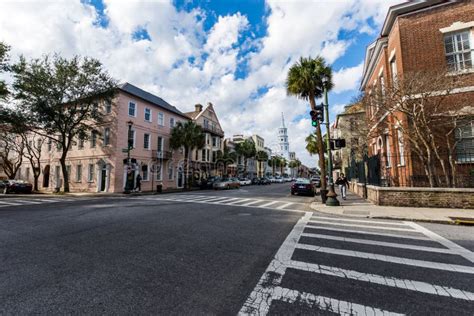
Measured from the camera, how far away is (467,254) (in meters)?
4.53

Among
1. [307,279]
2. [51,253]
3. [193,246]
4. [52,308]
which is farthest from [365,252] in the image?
[51,253]

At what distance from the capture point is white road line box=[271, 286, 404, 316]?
8.46 ft

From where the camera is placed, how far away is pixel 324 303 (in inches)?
109

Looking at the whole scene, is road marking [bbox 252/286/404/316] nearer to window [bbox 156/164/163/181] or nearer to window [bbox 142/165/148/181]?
window [bbox 142/165/148/181]

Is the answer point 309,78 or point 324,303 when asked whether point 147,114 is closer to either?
point 309,78

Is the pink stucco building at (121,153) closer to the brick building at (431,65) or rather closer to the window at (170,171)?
the window at (170,171)

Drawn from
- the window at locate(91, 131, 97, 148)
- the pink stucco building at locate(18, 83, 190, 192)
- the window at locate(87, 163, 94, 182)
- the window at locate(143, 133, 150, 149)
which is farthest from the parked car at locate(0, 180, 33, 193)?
the window at locate(143, 133, 150, 149)

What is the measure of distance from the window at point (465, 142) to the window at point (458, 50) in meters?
3.33

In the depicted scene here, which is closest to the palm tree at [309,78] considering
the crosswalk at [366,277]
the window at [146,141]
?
the crosswalk at [366,277]

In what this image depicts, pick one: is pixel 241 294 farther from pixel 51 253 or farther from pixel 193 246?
pixel 51 253

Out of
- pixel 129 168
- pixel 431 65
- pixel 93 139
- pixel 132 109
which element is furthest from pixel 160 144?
pixel 431 65

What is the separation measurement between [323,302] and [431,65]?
15.2 meters

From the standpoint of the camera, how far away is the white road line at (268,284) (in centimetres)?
264

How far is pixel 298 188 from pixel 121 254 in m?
17.6
